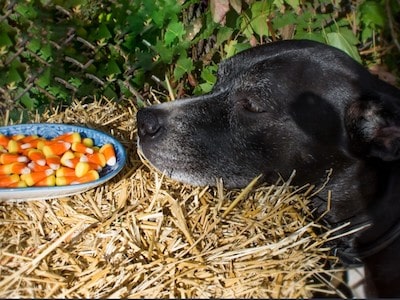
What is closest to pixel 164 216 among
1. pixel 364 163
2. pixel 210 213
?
pixel 210 213

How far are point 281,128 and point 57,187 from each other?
1.05 meters

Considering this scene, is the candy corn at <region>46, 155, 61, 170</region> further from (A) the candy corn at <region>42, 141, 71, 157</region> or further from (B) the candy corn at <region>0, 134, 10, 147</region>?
(B) the candy corn at <region>0, 134, 10, 147</region>

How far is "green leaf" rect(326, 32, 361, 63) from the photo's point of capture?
423 cm

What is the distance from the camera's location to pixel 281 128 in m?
2.96

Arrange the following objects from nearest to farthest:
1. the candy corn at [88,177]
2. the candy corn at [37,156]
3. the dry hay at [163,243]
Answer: the dry hay at [163,243]
the candy corn at [88,177]
the candy corn at [37,156]

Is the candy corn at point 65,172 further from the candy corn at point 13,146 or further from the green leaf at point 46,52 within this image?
the green leaf at point 46,52

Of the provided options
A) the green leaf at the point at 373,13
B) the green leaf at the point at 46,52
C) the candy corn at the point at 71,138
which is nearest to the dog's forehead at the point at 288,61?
the candy corn at the point at 71,138

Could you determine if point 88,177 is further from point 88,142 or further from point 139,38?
point 139,38

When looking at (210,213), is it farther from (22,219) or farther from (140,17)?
(140,17)

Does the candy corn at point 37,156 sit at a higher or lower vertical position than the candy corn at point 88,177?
lower

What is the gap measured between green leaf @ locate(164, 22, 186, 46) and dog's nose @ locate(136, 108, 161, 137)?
1355 millimetres

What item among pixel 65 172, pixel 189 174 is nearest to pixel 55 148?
pixel 65 172

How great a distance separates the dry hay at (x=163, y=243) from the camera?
7.66 ft

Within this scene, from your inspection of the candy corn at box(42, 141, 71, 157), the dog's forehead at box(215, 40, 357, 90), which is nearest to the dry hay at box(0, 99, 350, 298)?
the candy corn at box(42, 141, 71, 157)
